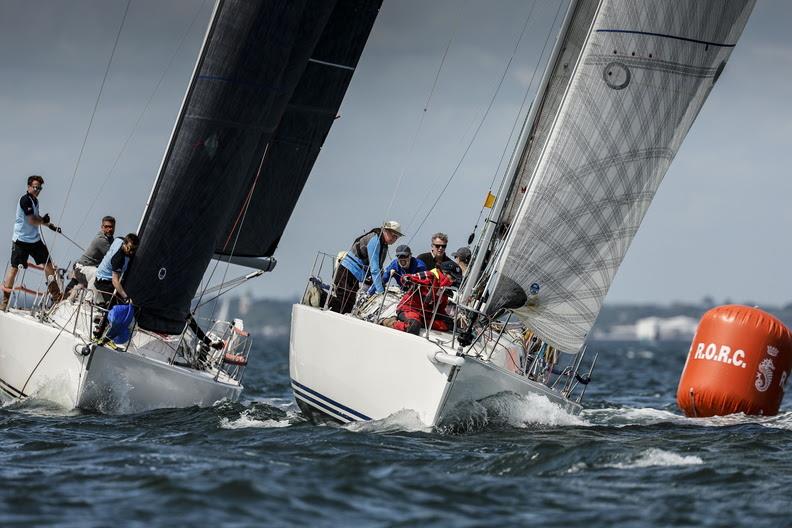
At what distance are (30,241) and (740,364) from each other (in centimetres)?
688

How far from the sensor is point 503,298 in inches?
397

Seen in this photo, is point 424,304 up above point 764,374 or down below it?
below

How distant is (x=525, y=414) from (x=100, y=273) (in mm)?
4054

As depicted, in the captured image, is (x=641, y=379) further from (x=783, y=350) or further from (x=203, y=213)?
(x=203, y=213)

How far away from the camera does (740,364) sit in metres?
11.4

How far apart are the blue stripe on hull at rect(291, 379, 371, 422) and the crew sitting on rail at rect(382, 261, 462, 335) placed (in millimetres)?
806

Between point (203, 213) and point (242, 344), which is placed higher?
point (203, 213)

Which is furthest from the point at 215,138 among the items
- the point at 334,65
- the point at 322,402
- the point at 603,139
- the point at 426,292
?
the point at 603,139

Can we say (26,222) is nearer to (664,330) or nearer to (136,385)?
(136,385)

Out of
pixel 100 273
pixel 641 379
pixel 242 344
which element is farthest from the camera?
pixel 641 379

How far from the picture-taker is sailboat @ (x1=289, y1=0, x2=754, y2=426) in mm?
9945

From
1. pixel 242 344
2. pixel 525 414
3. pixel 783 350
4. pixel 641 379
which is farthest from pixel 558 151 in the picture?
pixel 641 379

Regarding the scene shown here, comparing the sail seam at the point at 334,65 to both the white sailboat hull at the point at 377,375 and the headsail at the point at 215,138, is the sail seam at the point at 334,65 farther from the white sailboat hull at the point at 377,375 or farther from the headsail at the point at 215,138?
the white sailboat hull at the point at 377,375

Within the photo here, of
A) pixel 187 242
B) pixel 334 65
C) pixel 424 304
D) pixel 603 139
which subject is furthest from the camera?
pixel 334 65
